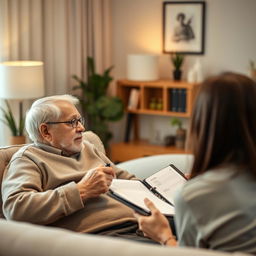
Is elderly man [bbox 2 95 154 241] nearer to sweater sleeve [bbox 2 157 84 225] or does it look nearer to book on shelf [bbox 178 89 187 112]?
sweater sleeve [bbox 2 157 84 225]

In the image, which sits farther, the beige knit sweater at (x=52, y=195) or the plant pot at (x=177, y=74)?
the plant pot at (x=177, y=74)

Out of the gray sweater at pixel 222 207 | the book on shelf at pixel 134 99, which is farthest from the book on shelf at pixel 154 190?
the book on shelf at pixel 134 99

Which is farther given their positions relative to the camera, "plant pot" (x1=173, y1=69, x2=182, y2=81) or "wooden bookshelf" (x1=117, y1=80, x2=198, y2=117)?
"plant pot" (x1=173, y1=69, x2=182, y2=81)

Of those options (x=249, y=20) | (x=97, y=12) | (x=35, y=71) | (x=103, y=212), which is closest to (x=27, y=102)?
(x=35, y=71)

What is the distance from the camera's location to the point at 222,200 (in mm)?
1480

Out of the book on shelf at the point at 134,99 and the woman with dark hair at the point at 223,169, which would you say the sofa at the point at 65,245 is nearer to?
the woman with dark hair at the point at 223,169

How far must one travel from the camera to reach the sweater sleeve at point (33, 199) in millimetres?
2064

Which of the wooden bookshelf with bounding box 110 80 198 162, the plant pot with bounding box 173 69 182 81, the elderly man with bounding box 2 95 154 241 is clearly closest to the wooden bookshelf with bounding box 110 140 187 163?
the wooden bookshelf with bounding box 110 80 198 162

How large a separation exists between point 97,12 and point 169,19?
718 mm

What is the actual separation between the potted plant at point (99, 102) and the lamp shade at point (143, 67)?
0.81ft

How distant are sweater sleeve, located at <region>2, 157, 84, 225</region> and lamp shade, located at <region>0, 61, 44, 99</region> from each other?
6.60 feet

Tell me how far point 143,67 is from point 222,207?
12.0 ft

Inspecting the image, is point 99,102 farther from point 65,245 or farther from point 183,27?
point 65,245

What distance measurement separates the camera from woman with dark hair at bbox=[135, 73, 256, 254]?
1.45 meters
